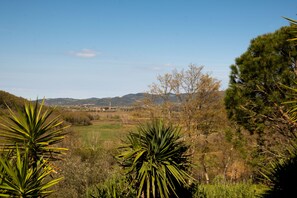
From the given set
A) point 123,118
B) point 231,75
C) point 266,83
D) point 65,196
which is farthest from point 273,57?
point 123,118

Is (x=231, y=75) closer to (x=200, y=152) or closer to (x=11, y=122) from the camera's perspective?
(x=200, y=152)

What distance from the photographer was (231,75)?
17.0 m

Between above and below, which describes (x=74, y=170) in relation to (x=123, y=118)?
below

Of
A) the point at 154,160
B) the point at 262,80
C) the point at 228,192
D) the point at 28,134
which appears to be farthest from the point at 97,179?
the point at 28,134

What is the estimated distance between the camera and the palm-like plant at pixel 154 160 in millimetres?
8087

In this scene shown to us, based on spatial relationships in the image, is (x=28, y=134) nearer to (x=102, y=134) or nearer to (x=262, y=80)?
(x=262, y=80)

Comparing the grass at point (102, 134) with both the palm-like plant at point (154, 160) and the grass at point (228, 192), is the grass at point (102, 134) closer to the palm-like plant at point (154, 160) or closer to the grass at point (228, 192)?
the grass at point (228, 192)

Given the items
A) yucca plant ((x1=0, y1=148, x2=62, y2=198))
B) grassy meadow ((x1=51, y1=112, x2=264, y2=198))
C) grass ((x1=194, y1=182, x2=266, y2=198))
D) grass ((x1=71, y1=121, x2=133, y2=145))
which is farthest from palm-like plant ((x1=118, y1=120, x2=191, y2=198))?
grass ((x1=71, y1=121, x2=133, y2=145))

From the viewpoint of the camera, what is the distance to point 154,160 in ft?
27.5

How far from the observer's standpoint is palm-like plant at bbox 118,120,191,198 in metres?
Result: 8.09

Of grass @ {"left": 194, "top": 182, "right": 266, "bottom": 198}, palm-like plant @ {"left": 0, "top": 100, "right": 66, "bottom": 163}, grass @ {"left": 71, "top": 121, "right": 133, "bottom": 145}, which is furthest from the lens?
grass @ {"left": 71, "top": 121, "right": 133, "bottom": 145}

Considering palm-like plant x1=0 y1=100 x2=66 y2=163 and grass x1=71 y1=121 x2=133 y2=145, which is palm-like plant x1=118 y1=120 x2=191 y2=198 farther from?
grass x1=71 y1=121 x2=133 y2=145

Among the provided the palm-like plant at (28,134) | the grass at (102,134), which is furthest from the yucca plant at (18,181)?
the grass at (102,134)

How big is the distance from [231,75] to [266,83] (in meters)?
2.25
